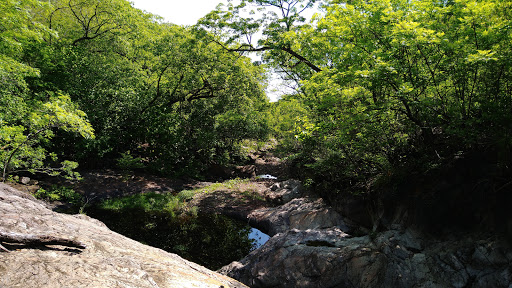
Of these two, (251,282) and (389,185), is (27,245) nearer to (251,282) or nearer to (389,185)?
(251,282)

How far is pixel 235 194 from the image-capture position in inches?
658

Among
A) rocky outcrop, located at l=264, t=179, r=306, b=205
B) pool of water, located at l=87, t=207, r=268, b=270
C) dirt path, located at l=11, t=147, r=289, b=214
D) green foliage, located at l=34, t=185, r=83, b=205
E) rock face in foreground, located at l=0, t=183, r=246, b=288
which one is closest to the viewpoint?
rock face in foreground, located at l=0, t=183, r=246, b=288

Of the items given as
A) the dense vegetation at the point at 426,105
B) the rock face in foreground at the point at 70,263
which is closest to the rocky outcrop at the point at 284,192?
the dense vegetation at the point at 426,105

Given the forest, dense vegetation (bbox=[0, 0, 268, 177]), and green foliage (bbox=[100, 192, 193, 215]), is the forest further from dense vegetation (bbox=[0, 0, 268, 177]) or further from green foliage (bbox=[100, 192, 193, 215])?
green foliage (bbox=[100, 192, 193, 215])

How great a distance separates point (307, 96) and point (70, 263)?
8.49 metres

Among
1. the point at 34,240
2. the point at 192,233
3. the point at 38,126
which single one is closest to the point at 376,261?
the point at 34,240

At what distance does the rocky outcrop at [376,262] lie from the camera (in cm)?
555

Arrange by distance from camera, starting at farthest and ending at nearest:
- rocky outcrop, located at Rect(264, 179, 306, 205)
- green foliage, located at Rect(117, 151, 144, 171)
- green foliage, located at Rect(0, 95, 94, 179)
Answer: green foliage, located at Rect(117, 151, 144, 171)
rocky outcrop, located at Rect(264, 179, 306, 205)
green foliage, located at Rect(0, 95, 94, 179)

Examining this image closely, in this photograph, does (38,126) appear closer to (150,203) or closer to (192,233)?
(192,233)

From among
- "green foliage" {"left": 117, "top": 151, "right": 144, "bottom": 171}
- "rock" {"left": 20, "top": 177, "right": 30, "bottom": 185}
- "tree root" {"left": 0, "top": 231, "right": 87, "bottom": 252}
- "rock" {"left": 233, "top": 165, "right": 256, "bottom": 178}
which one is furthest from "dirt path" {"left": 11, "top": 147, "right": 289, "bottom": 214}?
"tree root" {"left": 0, "top": 231, "right": 87, "bottom": 252}

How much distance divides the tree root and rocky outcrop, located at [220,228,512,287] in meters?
4.85

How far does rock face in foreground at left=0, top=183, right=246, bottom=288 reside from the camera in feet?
9.96

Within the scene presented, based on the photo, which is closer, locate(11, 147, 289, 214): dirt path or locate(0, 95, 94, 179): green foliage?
locate(0, 95, 94, 179): green foliage

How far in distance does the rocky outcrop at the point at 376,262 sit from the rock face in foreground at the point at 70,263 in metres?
3.08
